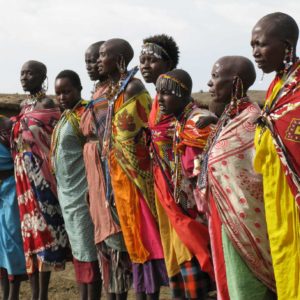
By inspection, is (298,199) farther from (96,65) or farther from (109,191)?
(96,65)

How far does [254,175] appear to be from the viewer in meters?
5.16

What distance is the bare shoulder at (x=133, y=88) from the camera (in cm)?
689

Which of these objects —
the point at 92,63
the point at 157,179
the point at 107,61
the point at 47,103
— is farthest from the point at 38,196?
the point at 157,179

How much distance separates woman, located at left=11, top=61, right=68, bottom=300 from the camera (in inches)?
316

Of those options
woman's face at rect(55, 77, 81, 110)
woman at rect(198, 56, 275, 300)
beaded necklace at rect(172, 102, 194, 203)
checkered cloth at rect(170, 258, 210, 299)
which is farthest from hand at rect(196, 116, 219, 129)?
woman's face at rect(55, 77, 81, 110)

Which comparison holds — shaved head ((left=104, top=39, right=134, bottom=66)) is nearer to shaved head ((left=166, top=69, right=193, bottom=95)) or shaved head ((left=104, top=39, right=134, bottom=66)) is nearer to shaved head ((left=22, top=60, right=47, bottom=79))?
shaved head ((left=166, top=69, right=193, bottom=95))

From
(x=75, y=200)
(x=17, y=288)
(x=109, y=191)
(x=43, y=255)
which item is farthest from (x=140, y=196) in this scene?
(x=17, y=288)

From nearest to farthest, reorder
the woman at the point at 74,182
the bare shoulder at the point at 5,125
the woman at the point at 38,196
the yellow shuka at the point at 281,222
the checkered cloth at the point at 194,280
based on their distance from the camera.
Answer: the yellow shuka at the point at 281,222, the checkered cloth at the point at 194,280, the woman at the point at 74,182, the woman at the point at 38,196, the bare shoulder at the point at 5,125

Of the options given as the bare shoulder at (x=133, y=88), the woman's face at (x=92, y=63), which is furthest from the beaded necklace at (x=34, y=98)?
the bare shoulder at (x=133, y=88)

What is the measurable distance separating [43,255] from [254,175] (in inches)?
134

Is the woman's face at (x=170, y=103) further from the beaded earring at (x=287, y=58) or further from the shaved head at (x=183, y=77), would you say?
the beaded earring at (x=287, y=58)

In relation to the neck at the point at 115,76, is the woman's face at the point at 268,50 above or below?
above

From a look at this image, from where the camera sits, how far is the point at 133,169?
679cm

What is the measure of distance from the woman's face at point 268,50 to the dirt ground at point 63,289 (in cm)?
414
